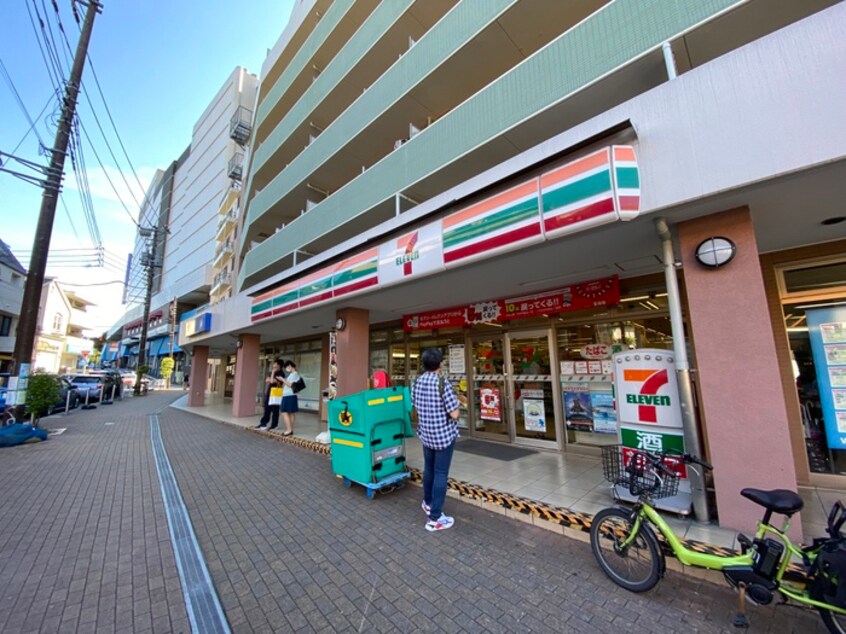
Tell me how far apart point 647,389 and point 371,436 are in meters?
3.39

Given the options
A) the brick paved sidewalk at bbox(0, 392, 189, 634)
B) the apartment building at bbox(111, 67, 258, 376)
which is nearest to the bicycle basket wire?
the brick paved sidewalk at bbox(0, 392, 189, 634)

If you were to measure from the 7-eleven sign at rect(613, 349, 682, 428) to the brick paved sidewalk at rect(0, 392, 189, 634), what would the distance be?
4.52 m

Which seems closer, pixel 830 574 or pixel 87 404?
pixel 830 574

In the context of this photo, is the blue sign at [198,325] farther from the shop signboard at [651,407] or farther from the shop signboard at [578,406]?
the shop signboard at [651,407]

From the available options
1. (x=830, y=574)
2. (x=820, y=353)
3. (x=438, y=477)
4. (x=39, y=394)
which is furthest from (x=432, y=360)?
(x=39, y=394)

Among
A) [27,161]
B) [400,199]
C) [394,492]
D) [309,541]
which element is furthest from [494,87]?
[27,161]

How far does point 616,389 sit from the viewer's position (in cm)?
416

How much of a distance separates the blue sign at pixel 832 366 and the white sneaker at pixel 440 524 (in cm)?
499

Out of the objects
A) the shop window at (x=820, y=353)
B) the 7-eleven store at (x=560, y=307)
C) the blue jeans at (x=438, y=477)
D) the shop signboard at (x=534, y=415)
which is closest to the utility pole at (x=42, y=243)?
the 7-eleven store at (x=560, y=307)

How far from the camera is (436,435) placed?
12.0 feet

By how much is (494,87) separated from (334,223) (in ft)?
16.6

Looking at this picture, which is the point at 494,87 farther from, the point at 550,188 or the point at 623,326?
the point at 623,326

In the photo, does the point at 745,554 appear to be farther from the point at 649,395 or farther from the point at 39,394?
the point at 39,394

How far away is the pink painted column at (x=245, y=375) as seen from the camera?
40.9ft
